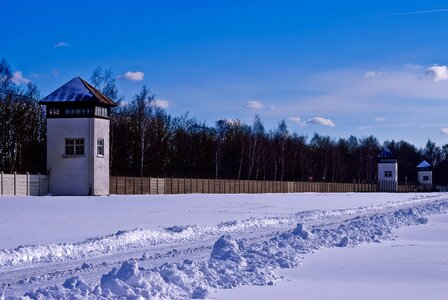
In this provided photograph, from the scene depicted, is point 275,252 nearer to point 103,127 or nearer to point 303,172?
point 103,127

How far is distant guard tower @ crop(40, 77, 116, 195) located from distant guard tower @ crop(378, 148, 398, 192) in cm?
8176

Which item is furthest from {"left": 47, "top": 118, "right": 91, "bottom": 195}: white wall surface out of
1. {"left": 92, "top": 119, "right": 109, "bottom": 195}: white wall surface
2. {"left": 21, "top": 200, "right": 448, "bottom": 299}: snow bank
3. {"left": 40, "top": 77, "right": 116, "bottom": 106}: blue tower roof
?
{"left": 21, "top": 200, "right": 448, "bottom": 299}: snow bank

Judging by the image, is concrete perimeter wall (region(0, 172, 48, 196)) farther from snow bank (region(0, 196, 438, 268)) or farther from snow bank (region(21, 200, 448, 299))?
snow bank (region(21, 200, 448, 299))

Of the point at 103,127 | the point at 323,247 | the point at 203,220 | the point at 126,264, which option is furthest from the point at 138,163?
the point at 126,264

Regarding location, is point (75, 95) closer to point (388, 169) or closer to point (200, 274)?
point (200, 274)

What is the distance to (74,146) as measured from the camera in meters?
47.9

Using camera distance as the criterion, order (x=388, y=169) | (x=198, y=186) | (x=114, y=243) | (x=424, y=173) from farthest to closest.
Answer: (x=424, y=173)
(x=388, y=169)
(x=198, y=186)
(x=114, y=243)

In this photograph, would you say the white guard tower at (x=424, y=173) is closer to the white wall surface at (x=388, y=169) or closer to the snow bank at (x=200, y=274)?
the white wall surface at (x=388, y=169)

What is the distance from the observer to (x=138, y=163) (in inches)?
2894

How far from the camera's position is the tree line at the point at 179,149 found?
61562mm

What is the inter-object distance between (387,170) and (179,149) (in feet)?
160

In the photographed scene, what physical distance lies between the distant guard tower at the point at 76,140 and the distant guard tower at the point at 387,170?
268 feet

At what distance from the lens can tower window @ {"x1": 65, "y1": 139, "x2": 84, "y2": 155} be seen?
47.7m

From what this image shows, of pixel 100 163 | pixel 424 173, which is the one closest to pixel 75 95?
pixel 100 163
